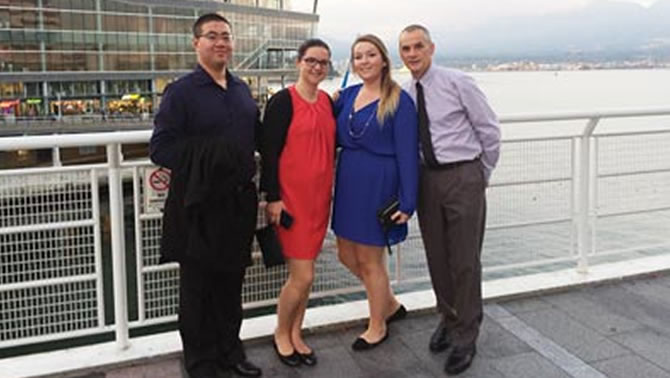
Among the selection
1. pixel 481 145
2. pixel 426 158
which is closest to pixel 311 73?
pixel 426 158

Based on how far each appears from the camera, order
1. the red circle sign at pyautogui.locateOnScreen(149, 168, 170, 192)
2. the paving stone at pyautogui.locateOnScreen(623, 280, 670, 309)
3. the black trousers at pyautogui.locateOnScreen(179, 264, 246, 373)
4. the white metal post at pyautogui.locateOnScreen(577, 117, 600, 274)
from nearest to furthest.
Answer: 1. the black trousers at pyautogui.locateOnScreen(179, 264, 246, 373)
2. the red circle sign at pyautogui.locateOnScreen(149, 168, 170, 192)
3. the paving stone at pyautogui.locateOnScreen(623, 280, 670, 309)
4. the white metal post at pyautogui.locateOnScreen(577, 117, 600, 274)

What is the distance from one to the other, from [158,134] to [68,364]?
1.21 metres

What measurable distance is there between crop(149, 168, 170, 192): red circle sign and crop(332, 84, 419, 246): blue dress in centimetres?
78

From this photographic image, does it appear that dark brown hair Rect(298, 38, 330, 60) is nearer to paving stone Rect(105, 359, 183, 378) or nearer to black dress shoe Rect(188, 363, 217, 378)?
black dress shoe Rect(188, 363, 217, 378)

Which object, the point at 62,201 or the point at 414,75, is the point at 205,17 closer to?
the point at 414,75

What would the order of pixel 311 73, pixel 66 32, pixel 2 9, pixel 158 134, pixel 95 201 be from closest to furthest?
1. pixel 158 134
2. pixel 311 73
3. pixel 95 201
4. pixel 2 9
5. pixel 66 32

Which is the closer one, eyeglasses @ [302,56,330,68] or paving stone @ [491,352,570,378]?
eyeglasses @ [302,56,330,68]

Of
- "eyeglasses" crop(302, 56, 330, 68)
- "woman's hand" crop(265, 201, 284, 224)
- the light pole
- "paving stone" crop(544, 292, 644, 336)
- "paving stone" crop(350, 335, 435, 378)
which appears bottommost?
"paving stone" crop(350, 335, 435, 378)

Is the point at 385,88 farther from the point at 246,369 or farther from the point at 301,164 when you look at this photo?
the point at 246,369

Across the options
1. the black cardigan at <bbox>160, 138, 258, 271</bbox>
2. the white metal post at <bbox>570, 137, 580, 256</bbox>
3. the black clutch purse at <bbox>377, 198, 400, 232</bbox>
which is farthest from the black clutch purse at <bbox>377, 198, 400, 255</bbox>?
the white metal post at <bbox>570, 137, 580, 256</bbox>

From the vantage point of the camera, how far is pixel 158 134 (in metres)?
2.43

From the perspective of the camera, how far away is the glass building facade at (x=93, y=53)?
37562 mm

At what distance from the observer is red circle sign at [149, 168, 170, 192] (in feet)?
9.67

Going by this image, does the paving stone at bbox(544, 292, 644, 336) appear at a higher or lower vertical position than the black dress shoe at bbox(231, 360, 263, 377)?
higher
